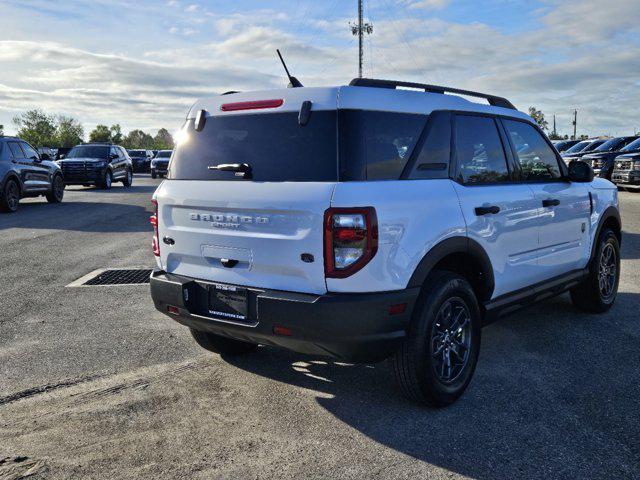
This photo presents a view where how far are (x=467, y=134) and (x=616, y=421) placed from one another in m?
2.03

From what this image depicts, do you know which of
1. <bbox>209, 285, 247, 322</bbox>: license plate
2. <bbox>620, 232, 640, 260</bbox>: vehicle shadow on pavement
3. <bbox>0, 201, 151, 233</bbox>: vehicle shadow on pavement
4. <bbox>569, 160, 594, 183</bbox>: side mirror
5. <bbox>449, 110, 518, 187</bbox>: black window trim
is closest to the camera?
<bbox>209, 285, 247, 322</bbox>: license plate

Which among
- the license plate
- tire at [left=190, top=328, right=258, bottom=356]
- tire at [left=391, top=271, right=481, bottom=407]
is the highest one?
the license plate

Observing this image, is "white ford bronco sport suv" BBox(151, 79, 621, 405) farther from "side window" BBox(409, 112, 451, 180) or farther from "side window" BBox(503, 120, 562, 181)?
"side window" BBox(503, 120, 562, 181)

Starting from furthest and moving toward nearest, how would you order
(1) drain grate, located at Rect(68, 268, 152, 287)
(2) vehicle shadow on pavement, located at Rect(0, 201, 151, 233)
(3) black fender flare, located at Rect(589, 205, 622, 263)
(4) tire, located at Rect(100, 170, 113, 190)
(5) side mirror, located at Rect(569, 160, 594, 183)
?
(4) tire, located at Rect(100, 170, 113, 190) → (2) vehicle shadow on pavement, located at Rect(0, 201, 151, 233) → (1) drain grate, located at Rect(68, 268, 152, 287) → (3) black fender flare, located at Rect(589, 205, 622, 263) → (5) side mirror, located at Rect(569, 160, 594, 183)

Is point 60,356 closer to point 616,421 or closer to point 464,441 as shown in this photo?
point 464,441

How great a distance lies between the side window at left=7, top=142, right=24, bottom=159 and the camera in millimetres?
15672

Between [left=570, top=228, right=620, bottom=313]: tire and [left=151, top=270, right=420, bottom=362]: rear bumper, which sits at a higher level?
[left=151, top=270, right=420, bottom=362]: rear bumper

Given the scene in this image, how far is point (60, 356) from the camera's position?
4.77 meters

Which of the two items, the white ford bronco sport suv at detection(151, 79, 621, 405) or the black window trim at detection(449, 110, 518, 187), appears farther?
the black window trim at detection(449, 110, 518, 187)

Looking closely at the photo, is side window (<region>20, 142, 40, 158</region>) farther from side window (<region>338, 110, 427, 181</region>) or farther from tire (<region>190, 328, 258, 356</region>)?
side window (<region>338, 110, 427, 181</region>)

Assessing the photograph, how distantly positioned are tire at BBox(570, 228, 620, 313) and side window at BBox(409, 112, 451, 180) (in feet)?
8.29

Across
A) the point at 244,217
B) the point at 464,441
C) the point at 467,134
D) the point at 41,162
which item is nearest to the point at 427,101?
the point at 467,134

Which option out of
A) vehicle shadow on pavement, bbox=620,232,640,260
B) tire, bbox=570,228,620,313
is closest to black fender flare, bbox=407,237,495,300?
tire, bbox=570,228,620,313

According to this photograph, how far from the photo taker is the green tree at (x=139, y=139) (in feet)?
471
